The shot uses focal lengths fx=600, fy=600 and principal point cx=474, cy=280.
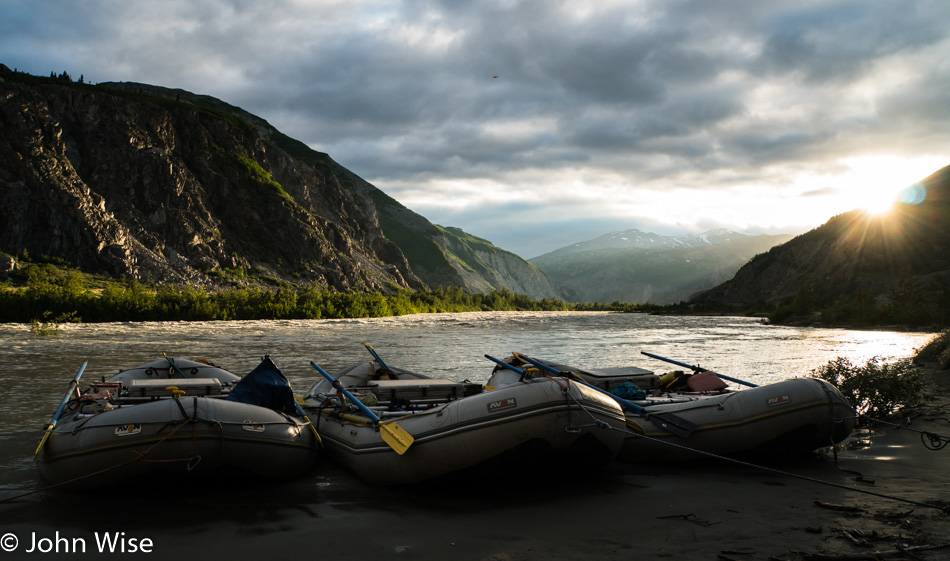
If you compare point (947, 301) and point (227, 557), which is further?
point (947, 301)

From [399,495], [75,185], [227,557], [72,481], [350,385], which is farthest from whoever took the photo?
[75,185]

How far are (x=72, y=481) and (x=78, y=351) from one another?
741 inches

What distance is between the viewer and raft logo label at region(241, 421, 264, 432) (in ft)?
22.9

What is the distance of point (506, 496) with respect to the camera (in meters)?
6.82

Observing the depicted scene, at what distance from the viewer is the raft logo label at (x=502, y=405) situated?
259 inches

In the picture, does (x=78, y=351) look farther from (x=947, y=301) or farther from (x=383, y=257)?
(x=383, y=257)

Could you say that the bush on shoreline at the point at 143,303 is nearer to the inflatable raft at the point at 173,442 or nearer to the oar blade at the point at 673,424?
the inflatable raft at the point at 173,442

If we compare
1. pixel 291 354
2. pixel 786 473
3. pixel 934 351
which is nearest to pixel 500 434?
pixel 786 473

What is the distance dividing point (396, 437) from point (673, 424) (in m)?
3.79

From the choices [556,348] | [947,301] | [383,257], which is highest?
[383,257]

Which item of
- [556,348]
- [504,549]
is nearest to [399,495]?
[504,549]

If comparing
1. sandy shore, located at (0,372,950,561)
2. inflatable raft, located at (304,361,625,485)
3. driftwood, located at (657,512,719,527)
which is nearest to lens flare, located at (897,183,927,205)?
sandy shore, located at (0,372,950,561)

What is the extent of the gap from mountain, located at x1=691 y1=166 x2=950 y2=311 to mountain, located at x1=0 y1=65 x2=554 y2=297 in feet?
188

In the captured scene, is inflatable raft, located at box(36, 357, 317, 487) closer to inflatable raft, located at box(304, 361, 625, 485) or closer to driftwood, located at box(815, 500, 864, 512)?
inflatable raft, located at box(304, 361, 625, 485)
